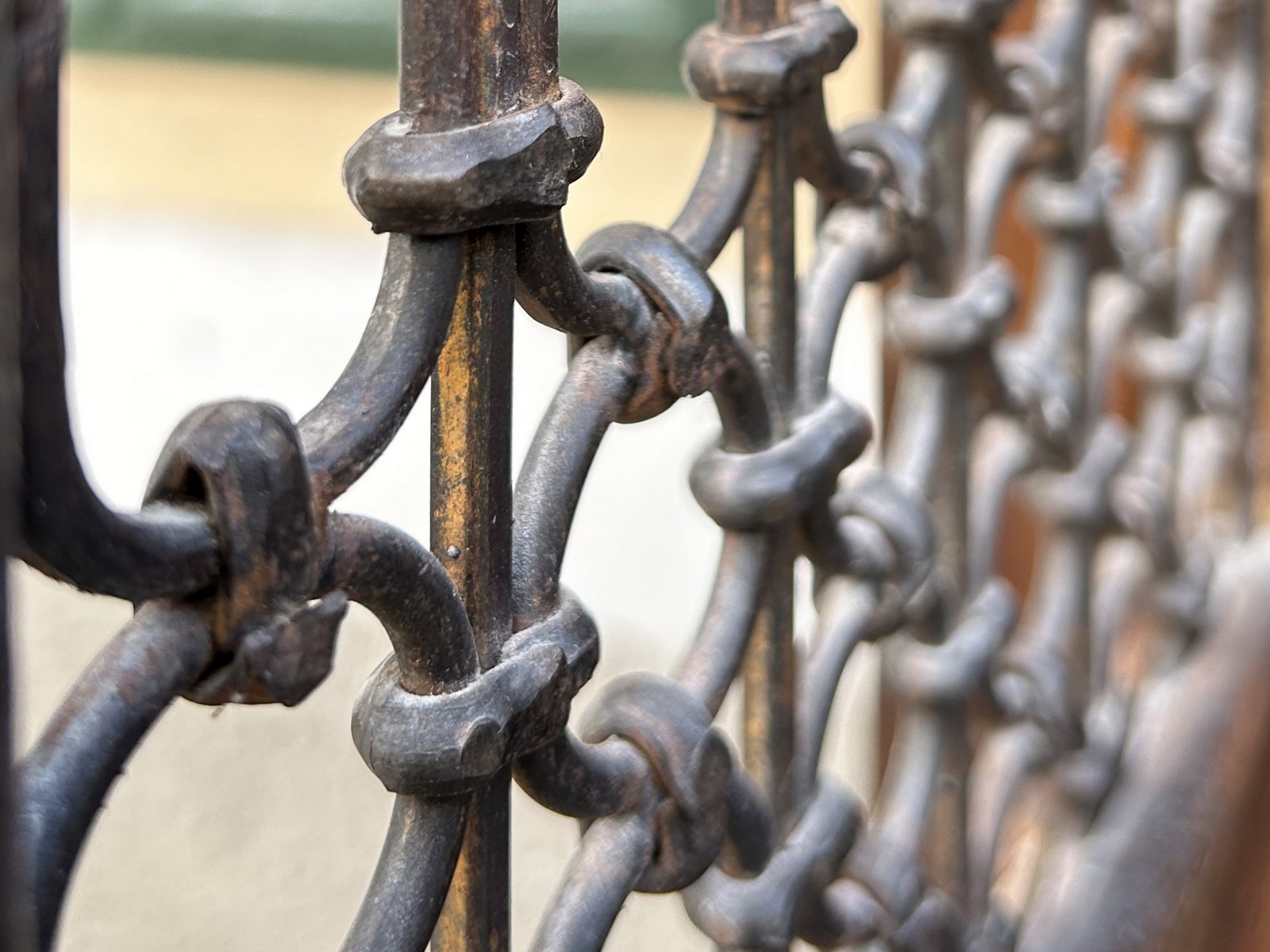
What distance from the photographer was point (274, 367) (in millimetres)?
1288

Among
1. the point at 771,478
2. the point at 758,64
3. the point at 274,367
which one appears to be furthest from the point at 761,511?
the point at 274,367

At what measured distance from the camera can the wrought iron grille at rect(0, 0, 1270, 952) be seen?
0.25m

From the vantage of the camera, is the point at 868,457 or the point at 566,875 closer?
the point at 566,875

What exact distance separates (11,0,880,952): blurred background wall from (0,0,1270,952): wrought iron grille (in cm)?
24

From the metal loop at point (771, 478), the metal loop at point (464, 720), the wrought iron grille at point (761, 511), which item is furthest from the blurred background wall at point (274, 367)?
the metal loop at point (464, 720)

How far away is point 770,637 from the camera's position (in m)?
0.44

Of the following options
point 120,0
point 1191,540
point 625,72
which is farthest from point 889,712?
point 120,0

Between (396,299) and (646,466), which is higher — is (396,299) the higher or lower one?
the higher one

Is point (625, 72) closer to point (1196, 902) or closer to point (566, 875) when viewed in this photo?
point (1196, 902)

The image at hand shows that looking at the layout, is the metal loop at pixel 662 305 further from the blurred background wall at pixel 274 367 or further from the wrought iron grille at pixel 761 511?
the blurred background wall at pixel 274 367

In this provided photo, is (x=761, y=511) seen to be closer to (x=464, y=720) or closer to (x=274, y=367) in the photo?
(x=464, y=720)

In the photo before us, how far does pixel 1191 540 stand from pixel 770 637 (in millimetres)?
443

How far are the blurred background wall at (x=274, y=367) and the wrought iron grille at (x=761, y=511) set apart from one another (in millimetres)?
242

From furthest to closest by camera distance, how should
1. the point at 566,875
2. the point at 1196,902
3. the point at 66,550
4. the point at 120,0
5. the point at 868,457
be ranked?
1. the point at 120,0
2. the point at 868,457
3. the point at 1196,902
4. the point at 566,875
5. the point at 66,550
